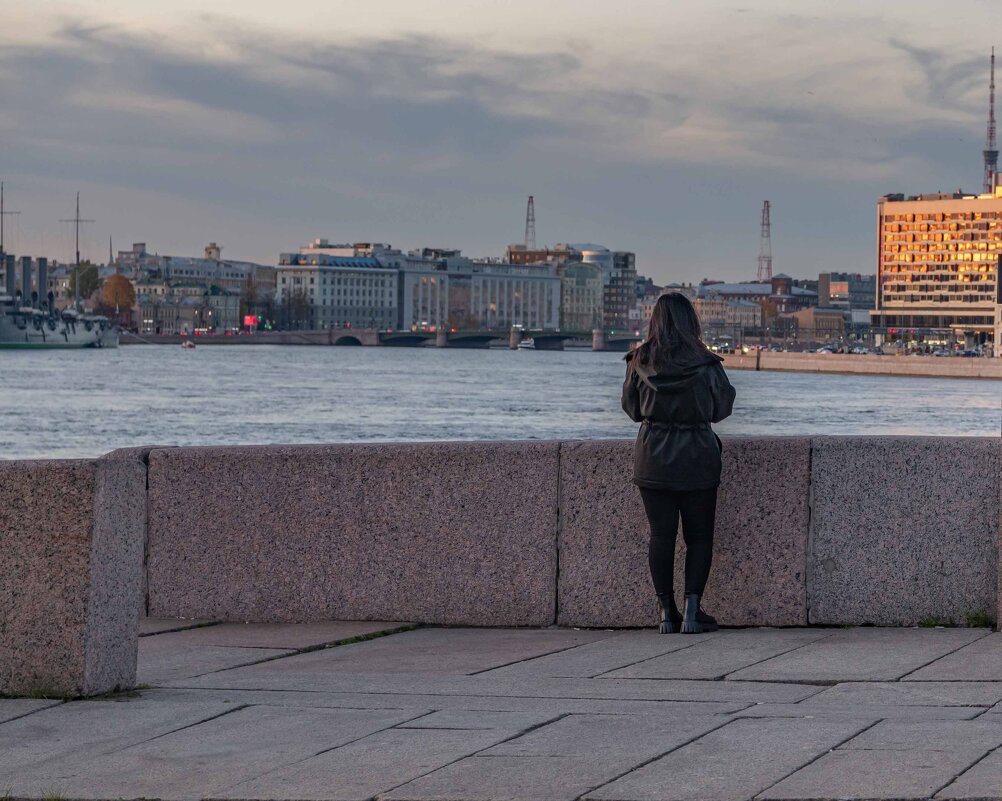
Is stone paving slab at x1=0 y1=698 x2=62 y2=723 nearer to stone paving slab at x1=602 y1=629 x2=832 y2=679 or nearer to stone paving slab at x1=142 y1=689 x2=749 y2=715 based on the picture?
stone paving slab at x1=142 y1=689 x2=749 y2=715

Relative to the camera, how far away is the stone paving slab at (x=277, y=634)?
22.0ft

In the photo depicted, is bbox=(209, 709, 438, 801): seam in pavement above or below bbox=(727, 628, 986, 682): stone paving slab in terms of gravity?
above

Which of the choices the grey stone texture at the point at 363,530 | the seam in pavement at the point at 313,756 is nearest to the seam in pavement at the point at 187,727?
the seam in pavement at the point at 313,756

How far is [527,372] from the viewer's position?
11088 centimetres

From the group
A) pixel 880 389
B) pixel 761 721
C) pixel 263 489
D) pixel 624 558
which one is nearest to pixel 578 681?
pixel 761 721

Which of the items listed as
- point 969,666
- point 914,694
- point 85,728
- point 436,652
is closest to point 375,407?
point 436,652

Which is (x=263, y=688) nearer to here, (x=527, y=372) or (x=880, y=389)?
(x=880, y=389)

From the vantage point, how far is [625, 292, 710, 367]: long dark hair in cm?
668

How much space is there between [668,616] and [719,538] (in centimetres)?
47

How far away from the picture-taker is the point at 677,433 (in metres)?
6.71

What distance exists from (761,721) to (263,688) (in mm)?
1692

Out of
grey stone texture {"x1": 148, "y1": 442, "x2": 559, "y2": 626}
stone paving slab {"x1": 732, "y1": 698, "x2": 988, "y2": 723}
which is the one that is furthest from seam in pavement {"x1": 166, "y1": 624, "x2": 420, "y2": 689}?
stone paving slab {"x1": 732, "y1": 698, "x2": 988, "y2": 723}

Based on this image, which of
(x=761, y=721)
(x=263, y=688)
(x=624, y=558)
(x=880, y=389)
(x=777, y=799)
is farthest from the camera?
(x=880, y=389)

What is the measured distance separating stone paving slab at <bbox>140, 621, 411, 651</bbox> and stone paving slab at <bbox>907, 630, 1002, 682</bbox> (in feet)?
7.52
